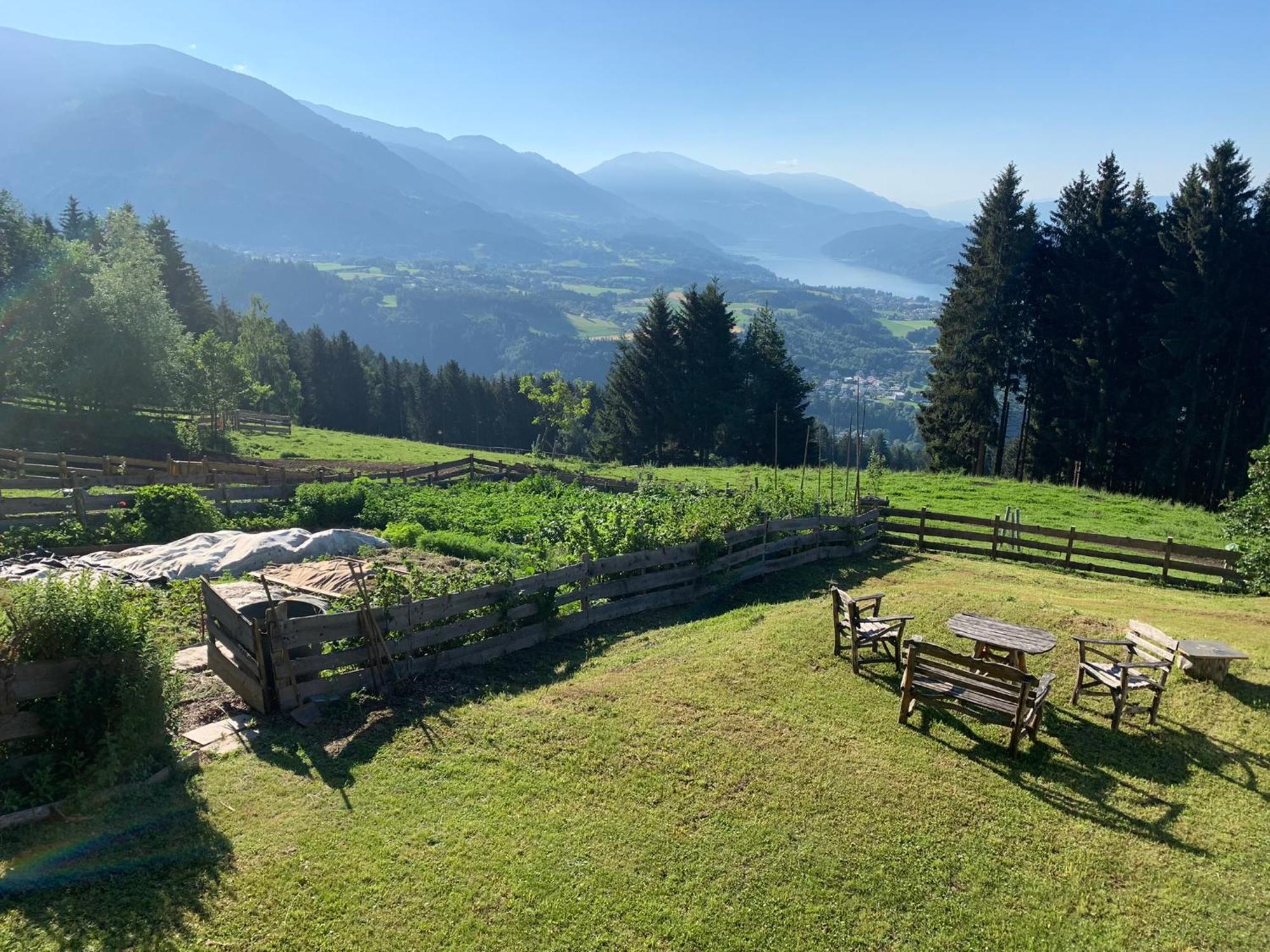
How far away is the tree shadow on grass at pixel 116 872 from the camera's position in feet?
16.0

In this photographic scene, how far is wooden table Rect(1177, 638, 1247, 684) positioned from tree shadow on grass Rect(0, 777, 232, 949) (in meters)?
11.8

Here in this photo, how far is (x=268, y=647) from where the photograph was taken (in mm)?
8188

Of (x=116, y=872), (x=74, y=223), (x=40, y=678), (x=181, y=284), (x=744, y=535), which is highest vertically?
(x=74, y=223)

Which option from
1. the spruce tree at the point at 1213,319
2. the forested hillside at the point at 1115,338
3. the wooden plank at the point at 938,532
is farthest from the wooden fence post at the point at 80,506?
the spruce tree at the point at 1213,319

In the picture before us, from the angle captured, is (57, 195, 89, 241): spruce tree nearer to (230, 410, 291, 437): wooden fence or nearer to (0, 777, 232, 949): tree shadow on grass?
(230, 410, 291, 437): wooden fence

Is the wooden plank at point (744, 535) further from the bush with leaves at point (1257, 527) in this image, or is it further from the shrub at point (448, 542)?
the bush with leaves at point (1257, 527)

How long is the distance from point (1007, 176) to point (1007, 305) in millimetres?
6844

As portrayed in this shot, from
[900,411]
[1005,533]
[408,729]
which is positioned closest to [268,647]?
[408,729]

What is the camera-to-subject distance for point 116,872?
17.8ft

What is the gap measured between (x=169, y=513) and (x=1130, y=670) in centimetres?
A: 2019

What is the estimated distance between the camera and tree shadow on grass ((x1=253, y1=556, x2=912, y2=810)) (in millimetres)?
7457

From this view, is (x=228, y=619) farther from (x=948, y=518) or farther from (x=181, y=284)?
(x=181, y=284)

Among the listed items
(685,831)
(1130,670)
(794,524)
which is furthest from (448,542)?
(1130,670)

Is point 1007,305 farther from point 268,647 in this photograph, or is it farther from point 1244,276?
point 268,647
